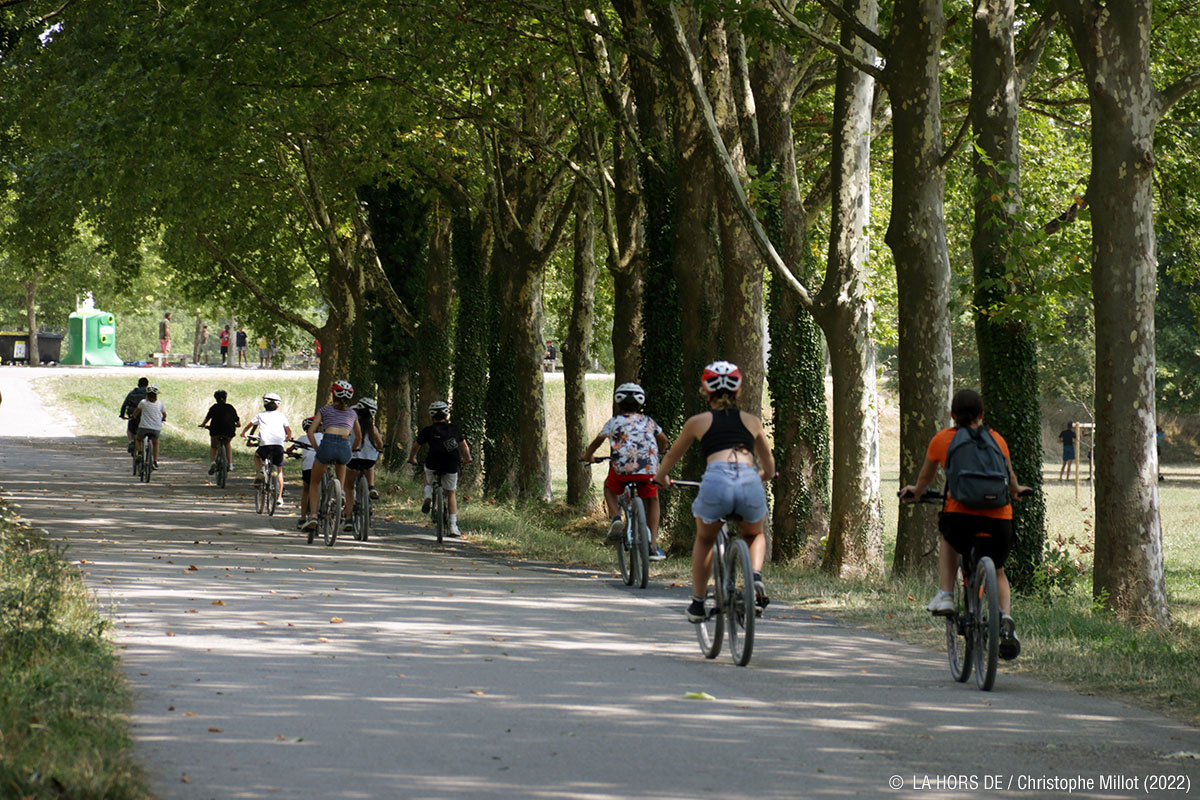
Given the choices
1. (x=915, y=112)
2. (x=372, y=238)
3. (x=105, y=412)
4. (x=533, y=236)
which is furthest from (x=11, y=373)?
(x=915, y=112)

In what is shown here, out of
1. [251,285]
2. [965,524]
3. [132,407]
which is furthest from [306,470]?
[251,285]

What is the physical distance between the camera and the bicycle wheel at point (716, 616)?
31.9 feet

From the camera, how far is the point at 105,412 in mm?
59438

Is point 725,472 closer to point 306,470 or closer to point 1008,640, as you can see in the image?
point 1008,640

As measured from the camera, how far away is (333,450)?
18359 mm

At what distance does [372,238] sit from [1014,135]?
66.8 feet

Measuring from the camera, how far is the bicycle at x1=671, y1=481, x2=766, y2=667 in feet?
30.8

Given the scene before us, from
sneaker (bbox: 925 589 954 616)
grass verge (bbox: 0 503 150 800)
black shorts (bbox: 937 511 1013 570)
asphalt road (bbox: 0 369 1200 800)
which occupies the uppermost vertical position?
black shorts (bbox: 937 511 1013 570)

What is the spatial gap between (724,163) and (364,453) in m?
5.66

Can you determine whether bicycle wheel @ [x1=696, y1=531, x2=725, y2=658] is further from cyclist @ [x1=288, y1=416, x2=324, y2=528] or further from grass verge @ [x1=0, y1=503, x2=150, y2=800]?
cyclist @ [x1=288, y1=416, x2=324, y2=528]

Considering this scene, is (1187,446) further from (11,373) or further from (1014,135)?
(1014,135)

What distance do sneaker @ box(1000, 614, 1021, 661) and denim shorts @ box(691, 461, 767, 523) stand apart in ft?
5.69

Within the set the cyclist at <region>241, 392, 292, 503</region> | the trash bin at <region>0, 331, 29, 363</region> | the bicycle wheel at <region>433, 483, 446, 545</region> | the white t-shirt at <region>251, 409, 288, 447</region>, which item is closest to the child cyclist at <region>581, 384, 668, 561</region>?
the bicycle wheel at <region>433, 483, 446, 545</region>

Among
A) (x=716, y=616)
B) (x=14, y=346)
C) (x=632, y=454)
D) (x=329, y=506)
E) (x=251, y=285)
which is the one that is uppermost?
(x=14, y=346)
